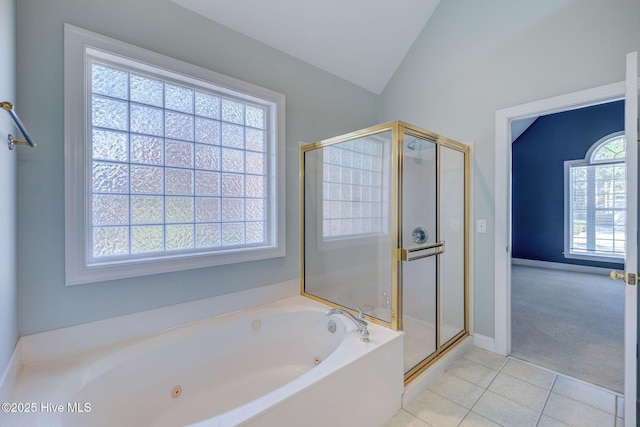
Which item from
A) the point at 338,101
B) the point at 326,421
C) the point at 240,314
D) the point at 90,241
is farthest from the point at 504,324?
the point at 90,241

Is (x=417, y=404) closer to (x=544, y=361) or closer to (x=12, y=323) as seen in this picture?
(x=544, y=361)

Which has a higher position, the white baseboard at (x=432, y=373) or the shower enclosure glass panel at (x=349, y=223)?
the shower enclosure glass panel at (x=349, y=223)

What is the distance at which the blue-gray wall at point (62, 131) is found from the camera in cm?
139

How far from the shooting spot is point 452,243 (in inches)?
95.8

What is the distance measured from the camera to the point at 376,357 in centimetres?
157

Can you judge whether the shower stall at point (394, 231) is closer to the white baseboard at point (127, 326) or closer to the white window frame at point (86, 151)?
the white baseboard at point (127, 326)

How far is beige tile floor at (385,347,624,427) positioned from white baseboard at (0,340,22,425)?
177cm

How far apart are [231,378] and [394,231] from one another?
147cm

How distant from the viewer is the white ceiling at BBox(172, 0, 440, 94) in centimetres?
202

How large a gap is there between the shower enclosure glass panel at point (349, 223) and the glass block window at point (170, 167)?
0.47m

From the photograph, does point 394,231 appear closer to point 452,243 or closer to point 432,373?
point 452,243

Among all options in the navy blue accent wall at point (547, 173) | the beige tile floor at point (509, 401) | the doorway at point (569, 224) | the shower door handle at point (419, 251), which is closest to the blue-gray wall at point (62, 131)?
the shower door handle at point (419, 251)

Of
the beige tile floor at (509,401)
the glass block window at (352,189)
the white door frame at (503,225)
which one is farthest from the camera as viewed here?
the white door frame at (503,225)

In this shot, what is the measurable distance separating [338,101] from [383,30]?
73 cm
